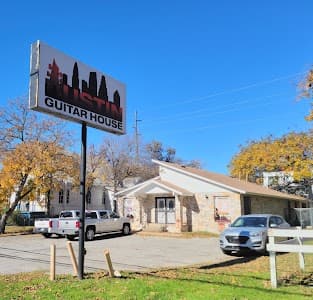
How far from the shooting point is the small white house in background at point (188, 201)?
28.0 meters

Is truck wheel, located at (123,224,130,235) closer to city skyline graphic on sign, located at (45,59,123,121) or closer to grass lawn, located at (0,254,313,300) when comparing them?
city skyline graphic on sign, located at (45,59,123,121)

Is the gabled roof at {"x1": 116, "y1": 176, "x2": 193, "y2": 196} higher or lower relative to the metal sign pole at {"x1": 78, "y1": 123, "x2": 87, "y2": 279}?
higher

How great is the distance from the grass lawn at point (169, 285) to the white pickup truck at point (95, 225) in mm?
12265

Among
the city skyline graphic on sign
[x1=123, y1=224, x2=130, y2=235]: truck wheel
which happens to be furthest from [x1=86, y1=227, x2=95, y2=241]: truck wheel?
the city skyline graphic on sign

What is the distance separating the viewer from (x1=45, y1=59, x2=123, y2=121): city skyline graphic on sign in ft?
32.0

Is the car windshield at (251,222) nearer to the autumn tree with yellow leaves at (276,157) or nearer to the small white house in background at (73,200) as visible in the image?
the autumn tree with yellow leaves at (276,157)

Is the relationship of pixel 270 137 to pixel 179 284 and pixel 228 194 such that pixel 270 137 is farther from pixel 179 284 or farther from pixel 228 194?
pixel 179 284

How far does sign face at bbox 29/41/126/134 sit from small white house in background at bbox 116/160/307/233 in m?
17.4

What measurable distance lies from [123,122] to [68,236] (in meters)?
13.8

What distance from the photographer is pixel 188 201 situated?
2980cm

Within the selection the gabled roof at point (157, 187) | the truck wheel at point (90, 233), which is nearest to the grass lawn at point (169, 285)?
the truck wheel at point (90, 233)

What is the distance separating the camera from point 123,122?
39.9 ft

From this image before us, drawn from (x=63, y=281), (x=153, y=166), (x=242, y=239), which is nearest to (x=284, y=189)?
(x=153, y=166)

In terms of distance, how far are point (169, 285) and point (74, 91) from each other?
218 inches
